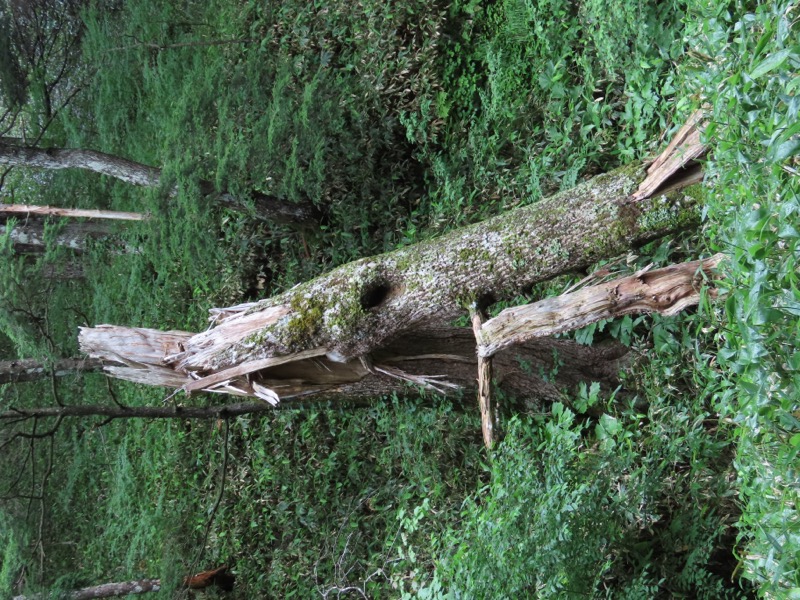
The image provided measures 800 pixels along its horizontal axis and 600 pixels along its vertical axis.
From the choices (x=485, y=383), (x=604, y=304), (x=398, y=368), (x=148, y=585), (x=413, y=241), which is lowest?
(x=148, y=585)

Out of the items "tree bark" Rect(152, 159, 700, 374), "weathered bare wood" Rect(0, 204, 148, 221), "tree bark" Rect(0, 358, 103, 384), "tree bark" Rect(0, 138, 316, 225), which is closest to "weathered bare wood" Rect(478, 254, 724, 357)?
"tree bark" Rect(152, 159, 700, 374)

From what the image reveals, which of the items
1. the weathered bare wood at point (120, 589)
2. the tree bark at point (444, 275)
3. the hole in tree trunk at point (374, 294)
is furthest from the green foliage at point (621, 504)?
the weathered bare wood at point (120, 589)

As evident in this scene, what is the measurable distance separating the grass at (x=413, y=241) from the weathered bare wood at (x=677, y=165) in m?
0.13

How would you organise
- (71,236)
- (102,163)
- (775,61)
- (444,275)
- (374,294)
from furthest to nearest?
(71,236)
(102,163)
(374,294)
(444,275)
(775,61)

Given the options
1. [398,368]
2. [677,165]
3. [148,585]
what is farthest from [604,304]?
[148,585]

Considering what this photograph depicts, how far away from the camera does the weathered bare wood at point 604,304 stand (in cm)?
317

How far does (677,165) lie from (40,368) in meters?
4.60

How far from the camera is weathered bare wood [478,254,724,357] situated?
125 inches

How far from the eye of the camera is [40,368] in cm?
511

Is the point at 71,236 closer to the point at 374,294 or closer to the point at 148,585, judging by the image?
the point at 148,585

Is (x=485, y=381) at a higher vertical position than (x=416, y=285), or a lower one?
lower

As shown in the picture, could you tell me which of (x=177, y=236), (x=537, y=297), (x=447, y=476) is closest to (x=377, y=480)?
(x=447, y=476)

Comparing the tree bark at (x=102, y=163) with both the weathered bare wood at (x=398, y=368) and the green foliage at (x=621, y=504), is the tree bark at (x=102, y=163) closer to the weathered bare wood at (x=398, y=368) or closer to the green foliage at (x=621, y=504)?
the weathered bare wood at (x=398, y=368)

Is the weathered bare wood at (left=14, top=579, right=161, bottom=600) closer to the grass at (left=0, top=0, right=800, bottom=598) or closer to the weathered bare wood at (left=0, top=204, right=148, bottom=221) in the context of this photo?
the grass at (left=0, top=0, right=800, bottom=598)
